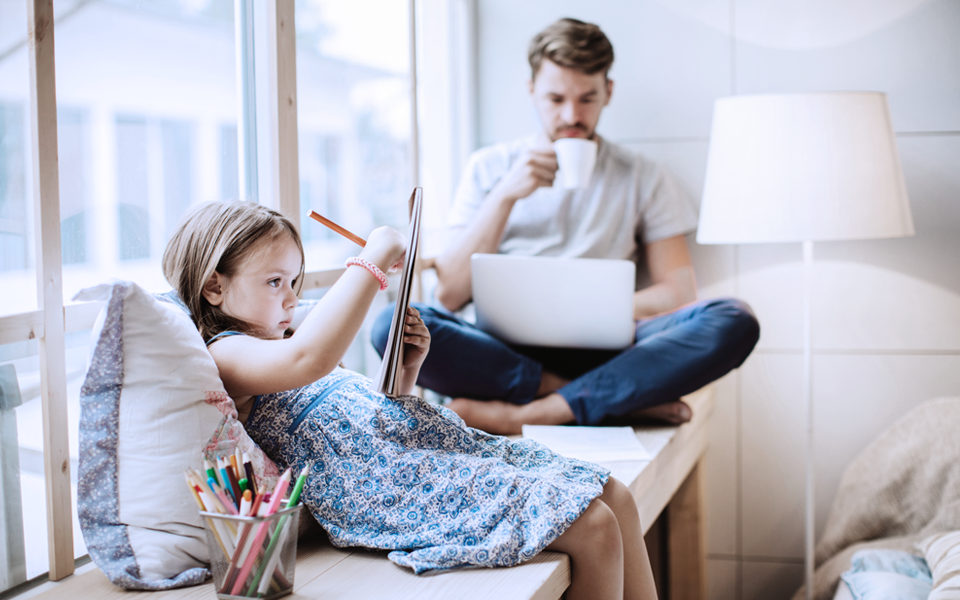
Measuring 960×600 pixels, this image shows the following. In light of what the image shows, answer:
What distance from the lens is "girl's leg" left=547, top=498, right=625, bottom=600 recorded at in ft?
2.70

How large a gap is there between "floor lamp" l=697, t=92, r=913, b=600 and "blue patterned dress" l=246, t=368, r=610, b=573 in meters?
0.92

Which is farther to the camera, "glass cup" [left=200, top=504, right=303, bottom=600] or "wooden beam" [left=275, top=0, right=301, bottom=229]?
"wooden beam" [left=275, top=0, right=301, bottom=229]

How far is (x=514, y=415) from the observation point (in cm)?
149

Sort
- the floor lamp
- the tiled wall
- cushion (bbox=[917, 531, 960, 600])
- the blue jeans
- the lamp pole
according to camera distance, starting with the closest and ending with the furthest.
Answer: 1. cushion (bbox=[917, 531, 960, 600])
2. the blue jeans
3. the floor lamp
4. the lamp pole
5. the tiled wall

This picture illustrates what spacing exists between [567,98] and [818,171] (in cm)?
62

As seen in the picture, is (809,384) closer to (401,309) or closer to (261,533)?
(401,309)

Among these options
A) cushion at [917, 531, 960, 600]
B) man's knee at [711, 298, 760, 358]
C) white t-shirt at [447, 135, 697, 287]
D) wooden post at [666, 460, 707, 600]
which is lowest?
wooden post at [666, 460, 707, 600]

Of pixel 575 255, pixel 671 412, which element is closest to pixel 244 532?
pixel 671 412

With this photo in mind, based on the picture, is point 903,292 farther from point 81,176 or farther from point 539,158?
point 81,176

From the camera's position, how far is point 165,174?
1.06 meters

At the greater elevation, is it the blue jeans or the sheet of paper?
the blue jeans

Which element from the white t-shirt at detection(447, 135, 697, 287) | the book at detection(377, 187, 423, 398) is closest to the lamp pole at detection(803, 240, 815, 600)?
the white t-shirt at detection(447, 135, 697, 287)

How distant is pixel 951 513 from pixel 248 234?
1.56 m

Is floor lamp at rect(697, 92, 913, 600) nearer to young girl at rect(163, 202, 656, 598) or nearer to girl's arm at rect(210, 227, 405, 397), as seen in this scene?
young girl at rect(163, 202, 656, 598)
